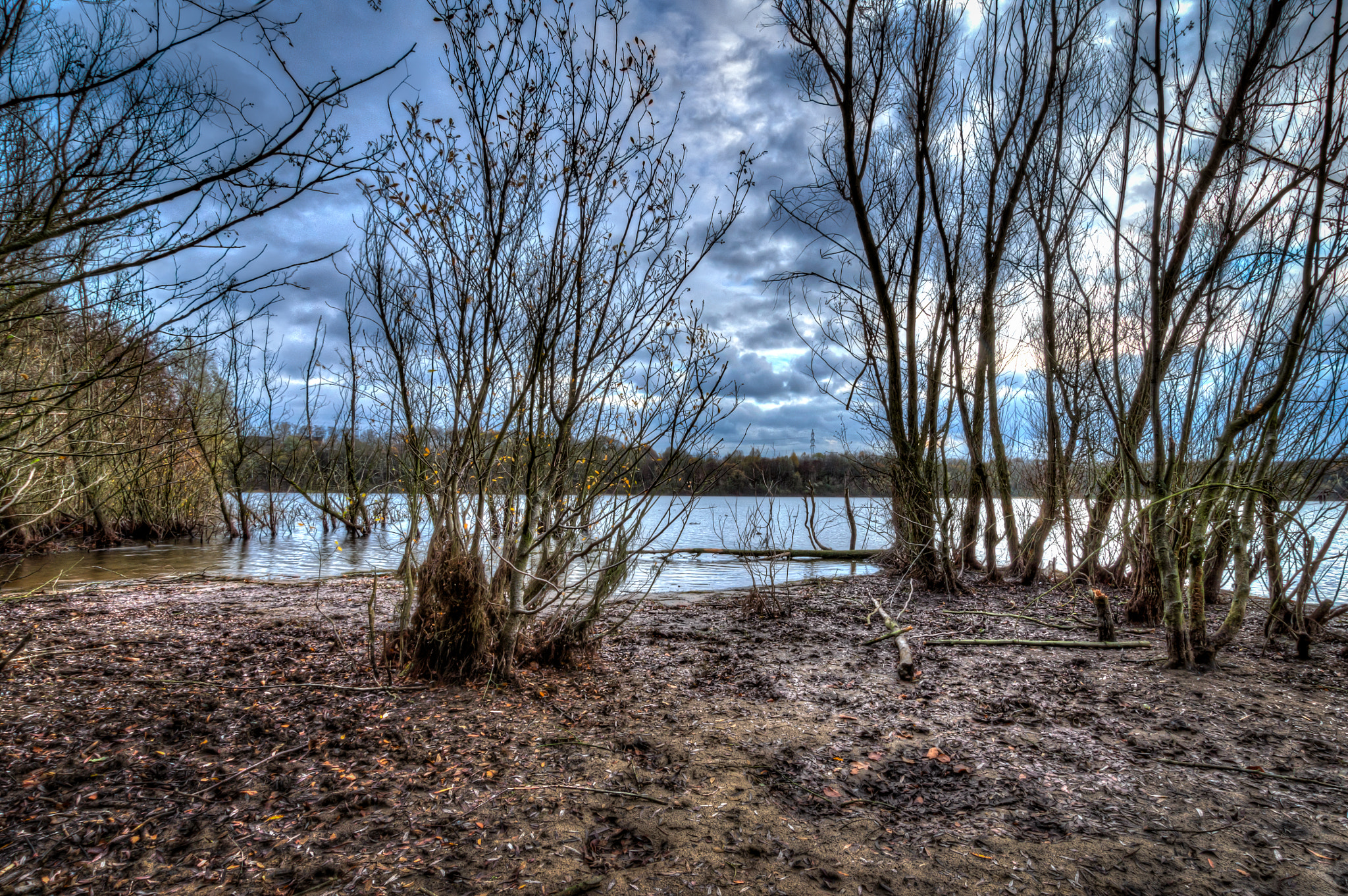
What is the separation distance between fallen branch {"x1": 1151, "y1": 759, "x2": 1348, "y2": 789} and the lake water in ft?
8.56

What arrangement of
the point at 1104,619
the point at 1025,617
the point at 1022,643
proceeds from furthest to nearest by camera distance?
the point at 1025,617, the point at 1022,643, the point at 1104,619

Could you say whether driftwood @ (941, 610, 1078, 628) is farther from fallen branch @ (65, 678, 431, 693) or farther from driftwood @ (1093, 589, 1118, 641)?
fallen branch @ (65, 678, 431, 693)

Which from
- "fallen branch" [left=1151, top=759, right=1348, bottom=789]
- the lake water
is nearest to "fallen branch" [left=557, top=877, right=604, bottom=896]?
the lake water

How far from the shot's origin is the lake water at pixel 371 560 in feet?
26.7

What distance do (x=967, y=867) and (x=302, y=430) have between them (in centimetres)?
1513

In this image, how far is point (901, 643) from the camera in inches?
209

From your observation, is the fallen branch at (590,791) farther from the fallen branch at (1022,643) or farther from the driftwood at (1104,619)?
the driftwood at (1104,619)

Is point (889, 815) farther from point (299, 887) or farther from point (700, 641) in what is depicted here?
point (700, 641)

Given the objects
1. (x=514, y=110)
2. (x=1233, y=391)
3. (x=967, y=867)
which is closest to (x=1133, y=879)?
(x=967, y=867)

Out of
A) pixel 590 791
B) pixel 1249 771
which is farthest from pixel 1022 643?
pixel 590 791

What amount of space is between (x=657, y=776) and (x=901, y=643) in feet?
10.1

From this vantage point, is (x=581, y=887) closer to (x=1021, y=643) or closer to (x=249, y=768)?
(x=249, y=768)

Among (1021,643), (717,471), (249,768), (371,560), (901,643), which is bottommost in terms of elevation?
(371,560)

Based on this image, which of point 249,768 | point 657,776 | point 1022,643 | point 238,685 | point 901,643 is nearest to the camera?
point 249,768
